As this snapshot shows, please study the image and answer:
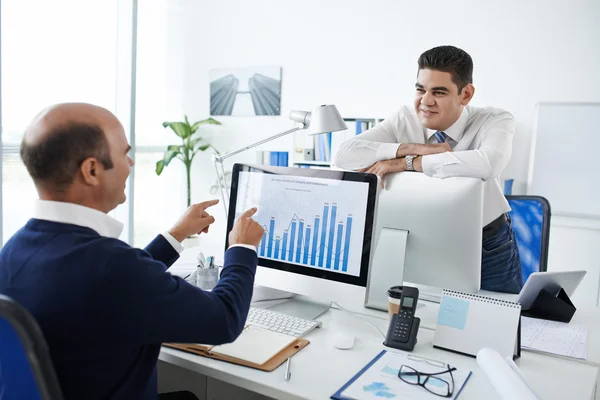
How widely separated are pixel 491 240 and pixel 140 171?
3887mm

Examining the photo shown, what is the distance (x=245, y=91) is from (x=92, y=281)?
4282 mm

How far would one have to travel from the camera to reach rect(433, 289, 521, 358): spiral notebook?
127cm

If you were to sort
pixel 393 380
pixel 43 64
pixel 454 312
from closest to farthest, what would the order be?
pixel 393 380 < pixel 454 312 < pixel 43 64

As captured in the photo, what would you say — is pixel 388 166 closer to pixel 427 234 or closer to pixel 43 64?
pixel 427 234

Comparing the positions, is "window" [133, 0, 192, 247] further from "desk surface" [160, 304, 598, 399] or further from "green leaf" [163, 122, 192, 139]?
"desk surface" [160, 304, 598, 399]

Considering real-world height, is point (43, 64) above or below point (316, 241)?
above

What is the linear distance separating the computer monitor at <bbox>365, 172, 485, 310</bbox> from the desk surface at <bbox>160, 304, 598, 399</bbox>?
0.24m

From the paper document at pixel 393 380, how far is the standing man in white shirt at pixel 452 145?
2.21 feet

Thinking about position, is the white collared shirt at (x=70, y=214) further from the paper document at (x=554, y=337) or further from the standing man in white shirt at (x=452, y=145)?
the paper document at (x=554, y=337)

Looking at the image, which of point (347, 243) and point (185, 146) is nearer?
point (347, 243)

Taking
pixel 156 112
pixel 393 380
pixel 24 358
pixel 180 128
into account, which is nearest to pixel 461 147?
pixel 393 380

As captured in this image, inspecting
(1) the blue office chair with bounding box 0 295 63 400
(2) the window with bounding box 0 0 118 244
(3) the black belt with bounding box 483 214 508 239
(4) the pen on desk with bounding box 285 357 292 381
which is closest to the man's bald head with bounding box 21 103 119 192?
(1) the blue office chair with bounding box 0 295 63 400

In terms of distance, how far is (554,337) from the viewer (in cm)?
145

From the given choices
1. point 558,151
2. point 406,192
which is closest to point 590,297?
point 558,151
